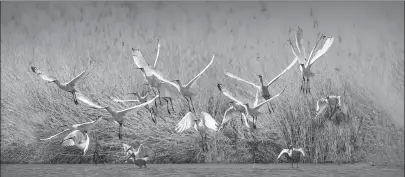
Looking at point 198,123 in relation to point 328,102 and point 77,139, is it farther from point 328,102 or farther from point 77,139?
point 77,139

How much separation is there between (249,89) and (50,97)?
487cm

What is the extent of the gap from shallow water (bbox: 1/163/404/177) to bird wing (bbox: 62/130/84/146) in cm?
57

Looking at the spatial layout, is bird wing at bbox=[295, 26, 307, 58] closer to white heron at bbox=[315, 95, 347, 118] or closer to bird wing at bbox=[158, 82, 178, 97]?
→ white heron at bbox=[315, 95, 347, 118]

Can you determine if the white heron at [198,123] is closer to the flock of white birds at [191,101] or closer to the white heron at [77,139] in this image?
the flock of white birds at [191,101]

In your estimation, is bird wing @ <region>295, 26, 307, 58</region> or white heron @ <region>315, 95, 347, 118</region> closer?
bird wing @ <region>295, 26, 307, 58</region>

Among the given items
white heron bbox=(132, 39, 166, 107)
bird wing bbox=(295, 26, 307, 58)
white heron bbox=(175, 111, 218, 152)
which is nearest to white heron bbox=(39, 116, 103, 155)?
white heron bbox=(132, 39, 166, 107)

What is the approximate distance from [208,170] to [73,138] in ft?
9.08

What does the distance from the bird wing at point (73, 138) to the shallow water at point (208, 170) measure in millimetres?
566

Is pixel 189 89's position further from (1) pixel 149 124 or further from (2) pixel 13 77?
(2) pixel 13 77

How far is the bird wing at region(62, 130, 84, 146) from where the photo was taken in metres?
11.9

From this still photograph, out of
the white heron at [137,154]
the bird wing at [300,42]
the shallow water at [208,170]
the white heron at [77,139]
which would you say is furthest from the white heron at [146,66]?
the bird wing at [300,42]

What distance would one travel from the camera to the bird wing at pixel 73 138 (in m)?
11.9

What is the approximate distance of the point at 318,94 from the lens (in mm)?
13391

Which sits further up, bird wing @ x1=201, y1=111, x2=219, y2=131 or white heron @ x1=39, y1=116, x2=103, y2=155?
bird wing @ x1=201, y1=111, x2=219, y2=131
